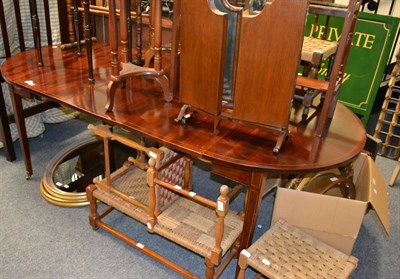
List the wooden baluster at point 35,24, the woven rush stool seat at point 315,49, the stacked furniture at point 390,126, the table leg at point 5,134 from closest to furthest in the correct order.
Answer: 1. the woven rush stool seat at point 315,49
2. the wooden baluster at point 35,24
3. the table leg at point 5,134
4. the stacked furniture at point 390,126

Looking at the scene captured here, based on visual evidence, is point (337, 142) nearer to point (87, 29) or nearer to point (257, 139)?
point (257, 139)

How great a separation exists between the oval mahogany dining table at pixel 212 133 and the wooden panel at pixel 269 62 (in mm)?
133

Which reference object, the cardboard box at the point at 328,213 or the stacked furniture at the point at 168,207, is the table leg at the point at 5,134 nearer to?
the stacked furniture at the point at 168,207

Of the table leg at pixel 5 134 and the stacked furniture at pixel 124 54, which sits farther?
the table leg at pixel 5 134

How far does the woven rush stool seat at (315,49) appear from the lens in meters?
1.60

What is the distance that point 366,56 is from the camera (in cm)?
275

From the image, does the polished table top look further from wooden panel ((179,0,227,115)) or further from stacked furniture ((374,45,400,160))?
stacked furniture ((374,45,400,160))

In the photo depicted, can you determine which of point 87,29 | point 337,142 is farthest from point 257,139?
point 87,29

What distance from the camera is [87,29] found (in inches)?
69.6

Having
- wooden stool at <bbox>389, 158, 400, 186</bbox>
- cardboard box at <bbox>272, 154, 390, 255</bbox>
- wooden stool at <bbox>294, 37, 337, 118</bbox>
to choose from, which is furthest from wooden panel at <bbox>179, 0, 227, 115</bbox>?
wooden stool at <bbox>389, 158, 400, 186</bbox>

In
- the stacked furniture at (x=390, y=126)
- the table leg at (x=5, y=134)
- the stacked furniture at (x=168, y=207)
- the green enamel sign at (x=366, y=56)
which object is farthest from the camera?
the green enamel sign at (x=366, y=56)

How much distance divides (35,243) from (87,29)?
1.08 meters

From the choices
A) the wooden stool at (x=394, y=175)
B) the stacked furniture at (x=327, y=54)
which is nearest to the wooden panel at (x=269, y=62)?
the stacked furniture at (x=327, y=54)

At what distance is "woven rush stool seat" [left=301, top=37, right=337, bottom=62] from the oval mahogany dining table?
0.25 metres
